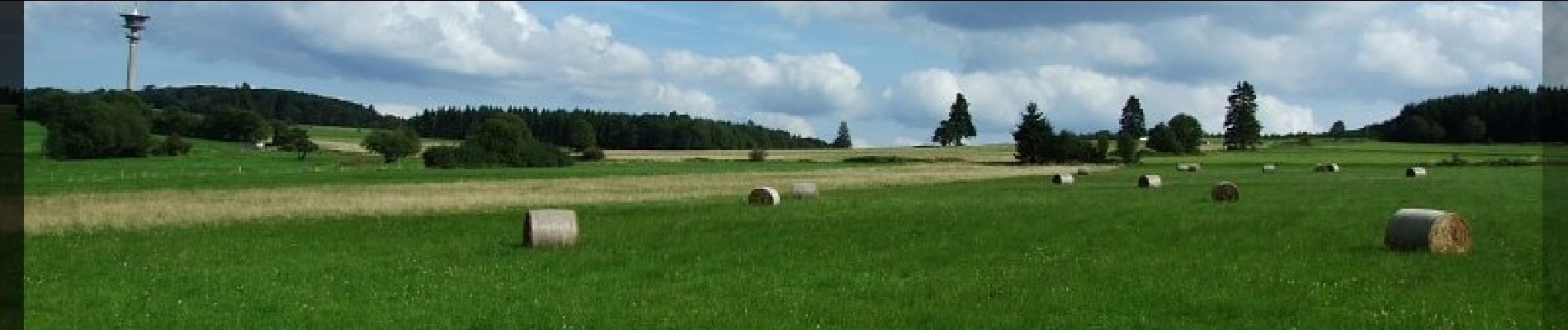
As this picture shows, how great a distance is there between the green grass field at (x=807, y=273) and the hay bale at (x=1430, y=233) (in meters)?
0.45

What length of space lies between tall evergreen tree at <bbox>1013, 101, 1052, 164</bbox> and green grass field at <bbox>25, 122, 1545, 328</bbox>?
105m

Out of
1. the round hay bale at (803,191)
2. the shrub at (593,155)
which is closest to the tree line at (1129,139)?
the shrub at (593,155)

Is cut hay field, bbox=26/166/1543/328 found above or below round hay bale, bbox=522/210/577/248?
below

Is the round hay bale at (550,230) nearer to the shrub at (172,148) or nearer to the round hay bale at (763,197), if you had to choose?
the round hay bale at (763,197)

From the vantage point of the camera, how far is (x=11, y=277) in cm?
1844

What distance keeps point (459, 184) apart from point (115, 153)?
76.4m

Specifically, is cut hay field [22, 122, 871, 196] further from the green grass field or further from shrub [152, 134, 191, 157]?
the green grass field

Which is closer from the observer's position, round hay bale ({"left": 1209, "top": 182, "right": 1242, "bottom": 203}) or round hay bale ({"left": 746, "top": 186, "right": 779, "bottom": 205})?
round hay bale ({"left": 746, "top": 186, "right": 779, "bottom": 205})

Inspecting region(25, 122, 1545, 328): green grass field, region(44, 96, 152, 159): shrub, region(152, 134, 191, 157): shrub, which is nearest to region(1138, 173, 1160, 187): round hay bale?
region(25, 122, 1545, 328): green grass field

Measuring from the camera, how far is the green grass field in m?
14.6

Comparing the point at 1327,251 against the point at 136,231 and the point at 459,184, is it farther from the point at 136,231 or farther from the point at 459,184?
the point at 459,184

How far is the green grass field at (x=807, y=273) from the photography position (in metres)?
14.6

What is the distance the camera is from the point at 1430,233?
21.2 meters

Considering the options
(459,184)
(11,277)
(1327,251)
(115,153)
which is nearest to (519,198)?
(459,184)
